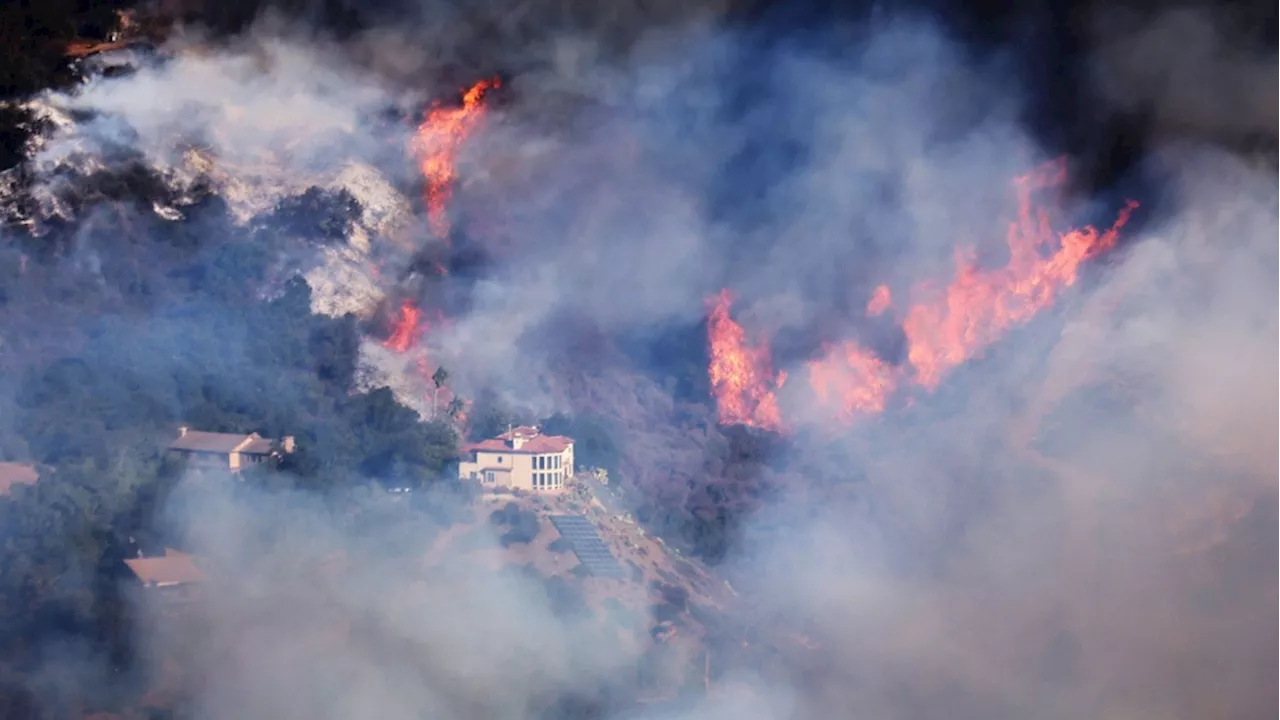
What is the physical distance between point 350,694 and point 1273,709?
11.2 metres

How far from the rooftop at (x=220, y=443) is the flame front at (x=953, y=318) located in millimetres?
6509

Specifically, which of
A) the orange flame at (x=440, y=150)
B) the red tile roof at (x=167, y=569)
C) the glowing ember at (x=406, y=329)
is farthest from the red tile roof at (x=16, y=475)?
the orange flame at (x=440, y=150)

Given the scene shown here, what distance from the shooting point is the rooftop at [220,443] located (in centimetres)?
2048

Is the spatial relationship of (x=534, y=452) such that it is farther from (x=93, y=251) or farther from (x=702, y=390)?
(x=93, y=251)

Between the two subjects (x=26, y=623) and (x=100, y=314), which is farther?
(x=100, y=314)

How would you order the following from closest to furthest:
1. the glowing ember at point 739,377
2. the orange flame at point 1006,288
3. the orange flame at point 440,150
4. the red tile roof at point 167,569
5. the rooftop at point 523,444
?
the red tile roof at point 167,569, the rooftop at point 523,444, the orange flame at point 1006,288, the glowing ember at point 739,377, the orange flame at point 440,150

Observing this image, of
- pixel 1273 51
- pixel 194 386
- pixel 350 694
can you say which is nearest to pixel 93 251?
pixel 194 386

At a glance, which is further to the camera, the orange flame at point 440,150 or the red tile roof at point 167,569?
the orange flame at point 440,150

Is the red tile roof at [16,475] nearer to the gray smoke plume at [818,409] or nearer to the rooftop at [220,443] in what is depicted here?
the rooftop at [220,443]

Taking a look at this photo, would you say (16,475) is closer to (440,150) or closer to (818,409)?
(440,150)

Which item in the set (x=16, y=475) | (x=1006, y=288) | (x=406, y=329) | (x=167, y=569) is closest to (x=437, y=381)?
(x=406, y=329)

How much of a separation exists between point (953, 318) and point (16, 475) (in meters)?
13.0

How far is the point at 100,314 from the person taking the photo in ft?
72.5

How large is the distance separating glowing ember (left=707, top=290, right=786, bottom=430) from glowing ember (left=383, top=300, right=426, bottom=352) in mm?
4337
